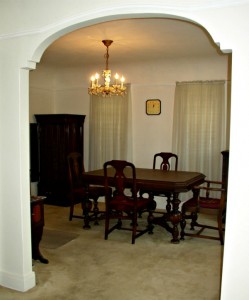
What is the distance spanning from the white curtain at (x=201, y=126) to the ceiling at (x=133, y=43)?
635mm

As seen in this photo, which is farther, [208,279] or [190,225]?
[190,225]

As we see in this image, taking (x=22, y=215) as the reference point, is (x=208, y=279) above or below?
below

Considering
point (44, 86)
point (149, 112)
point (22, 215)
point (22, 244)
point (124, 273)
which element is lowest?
point (124, 273)

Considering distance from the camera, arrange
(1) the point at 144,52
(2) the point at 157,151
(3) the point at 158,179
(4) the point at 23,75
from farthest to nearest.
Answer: (2) the point at 157,151
(1) the point at 144,52
(3) the point at 158,179
(4) the point at 23,75

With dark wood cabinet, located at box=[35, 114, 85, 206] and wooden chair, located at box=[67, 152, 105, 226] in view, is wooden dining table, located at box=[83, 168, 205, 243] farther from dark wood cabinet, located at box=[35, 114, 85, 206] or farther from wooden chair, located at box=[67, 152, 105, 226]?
dark wood cabinet, located at box=[35, 114, 85, 206]

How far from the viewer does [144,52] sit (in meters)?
5.33

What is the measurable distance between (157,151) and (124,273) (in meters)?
3.15

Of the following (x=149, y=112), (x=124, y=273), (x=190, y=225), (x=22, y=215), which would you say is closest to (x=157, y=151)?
(x=149, y=112)

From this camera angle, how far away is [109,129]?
6.52 meters

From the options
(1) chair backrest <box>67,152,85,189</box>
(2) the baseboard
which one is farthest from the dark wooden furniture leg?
(1) chair backrest <box>67,152,85,189</box>

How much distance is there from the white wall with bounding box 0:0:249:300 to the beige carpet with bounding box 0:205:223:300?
339mm

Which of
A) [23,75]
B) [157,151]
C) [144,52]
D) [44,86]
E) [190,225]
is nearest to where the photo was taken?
[23,75]

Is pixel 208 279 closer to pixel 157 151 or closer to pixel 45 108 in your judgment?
pixel 157 151

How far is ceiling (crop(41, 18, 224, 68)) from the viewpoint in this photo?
3918 millimetres
